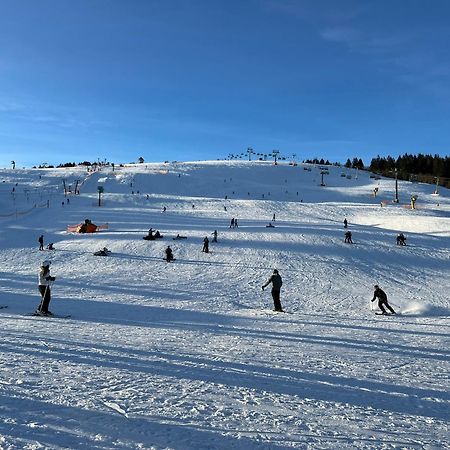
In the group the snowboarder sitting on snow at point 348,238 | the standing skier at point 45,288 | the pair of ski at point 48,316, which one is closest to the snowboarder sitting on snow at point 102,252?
the standing skier at point 45,288

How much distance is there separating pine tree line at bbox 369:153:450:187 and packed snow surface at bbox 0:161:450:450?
3904 inches

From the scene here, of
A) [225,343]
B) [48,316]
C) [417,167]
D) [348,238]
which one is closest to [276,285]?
[225,343]

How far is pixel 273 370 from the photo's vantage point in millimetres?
7914

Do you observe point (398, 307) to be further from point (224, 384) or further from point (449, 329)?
point (224, 384)

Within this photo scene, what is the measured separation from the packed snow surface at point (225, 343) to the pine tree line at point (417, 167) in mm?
99153

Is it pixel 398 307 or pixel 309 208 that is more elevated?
pixel 309 208

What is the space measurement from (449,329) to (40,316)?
12.7m

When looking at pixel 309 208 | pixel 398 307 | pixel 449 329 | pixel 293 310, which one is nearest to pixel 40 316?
pixel 293 310

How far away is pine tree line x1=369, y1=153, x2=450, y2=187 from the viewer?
416ft

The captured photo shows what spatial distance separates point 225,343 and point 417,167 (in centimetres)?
16207

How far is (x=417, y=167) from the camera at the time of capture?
155 meters

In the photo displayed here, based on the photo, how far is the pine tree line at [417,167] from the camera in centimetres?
12694

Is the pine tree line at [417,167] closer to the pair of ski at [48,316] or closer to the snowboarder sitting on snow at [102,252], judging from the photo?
the snowboarder sitting on snow at [102,252]

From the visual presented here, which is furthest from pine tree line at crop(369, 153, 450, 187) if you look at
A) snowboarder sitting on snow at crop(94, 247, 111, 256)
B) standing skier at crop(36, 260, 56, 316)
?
standing skier at crop(36, 260, 56, 316)
